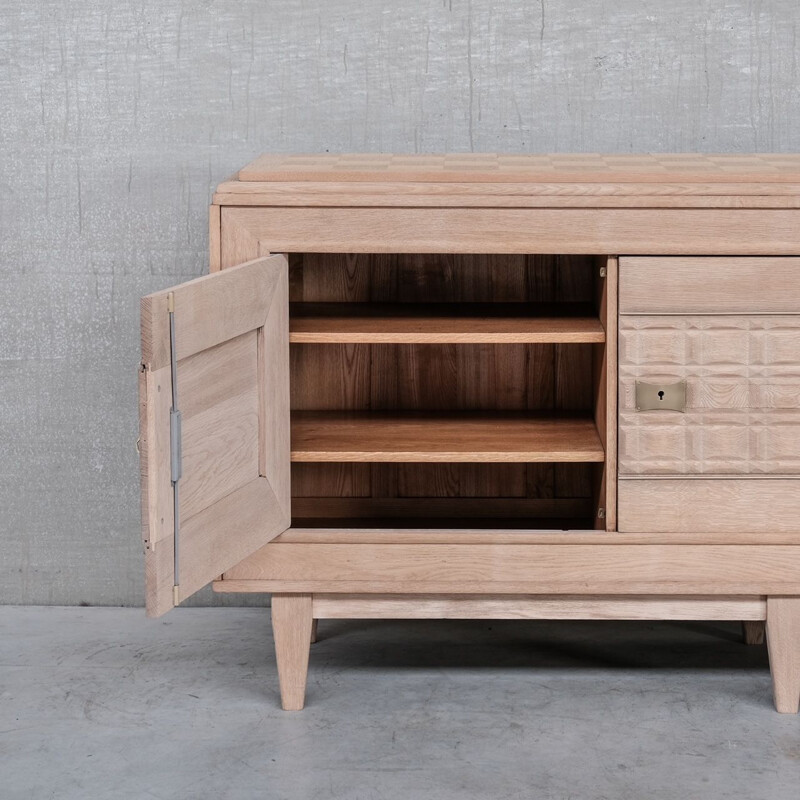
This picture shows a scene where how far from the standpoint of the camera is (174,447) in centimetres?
178

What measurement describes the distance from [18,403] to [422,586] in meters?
1.13

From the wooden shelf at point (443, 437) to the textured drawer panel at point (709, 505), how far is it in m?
0.10

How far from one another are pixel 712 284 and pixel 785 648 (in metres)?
0.65

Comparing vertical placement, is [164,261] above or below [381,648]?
above

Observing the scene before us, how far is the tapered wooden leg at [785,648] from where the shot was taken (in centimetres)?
219

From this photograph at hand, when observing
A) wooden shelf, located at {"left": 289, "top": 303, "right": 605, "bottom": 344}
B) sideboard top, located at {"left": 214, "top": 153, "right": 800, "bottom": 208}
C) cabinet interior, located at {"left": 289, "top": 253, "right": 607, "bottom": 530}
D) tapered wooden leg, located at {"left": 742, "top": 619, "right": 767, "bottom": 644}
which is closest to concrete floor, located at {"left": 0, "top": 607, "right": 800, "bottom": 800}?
tapered wooden leg, located at {"left": 742, "top": 619, "right": 767, "bottom": 644}

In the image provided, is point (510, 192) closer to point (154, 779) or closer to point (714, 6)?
point (714, 6)

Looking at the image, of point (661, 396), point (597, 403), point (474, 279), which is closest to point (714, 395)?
point (661, 396)

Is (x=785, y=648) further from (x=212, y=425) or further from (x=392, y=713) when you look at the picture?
(x=212, y=425)

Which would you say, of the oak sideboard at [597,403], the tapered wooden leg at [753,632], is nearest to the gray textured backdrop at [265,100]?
the oak sideboard at [597,403]

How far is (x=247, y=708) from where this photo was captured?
228cm

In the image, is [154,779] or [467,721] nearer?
[154,779]

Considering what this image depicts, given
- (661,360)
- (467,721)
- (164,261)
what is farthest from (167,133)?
(467,721)

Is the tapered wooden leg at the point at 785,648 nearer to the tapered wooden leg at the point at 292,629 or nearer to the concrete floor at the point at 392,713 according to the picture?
the concrete floor at the point at 392,713
